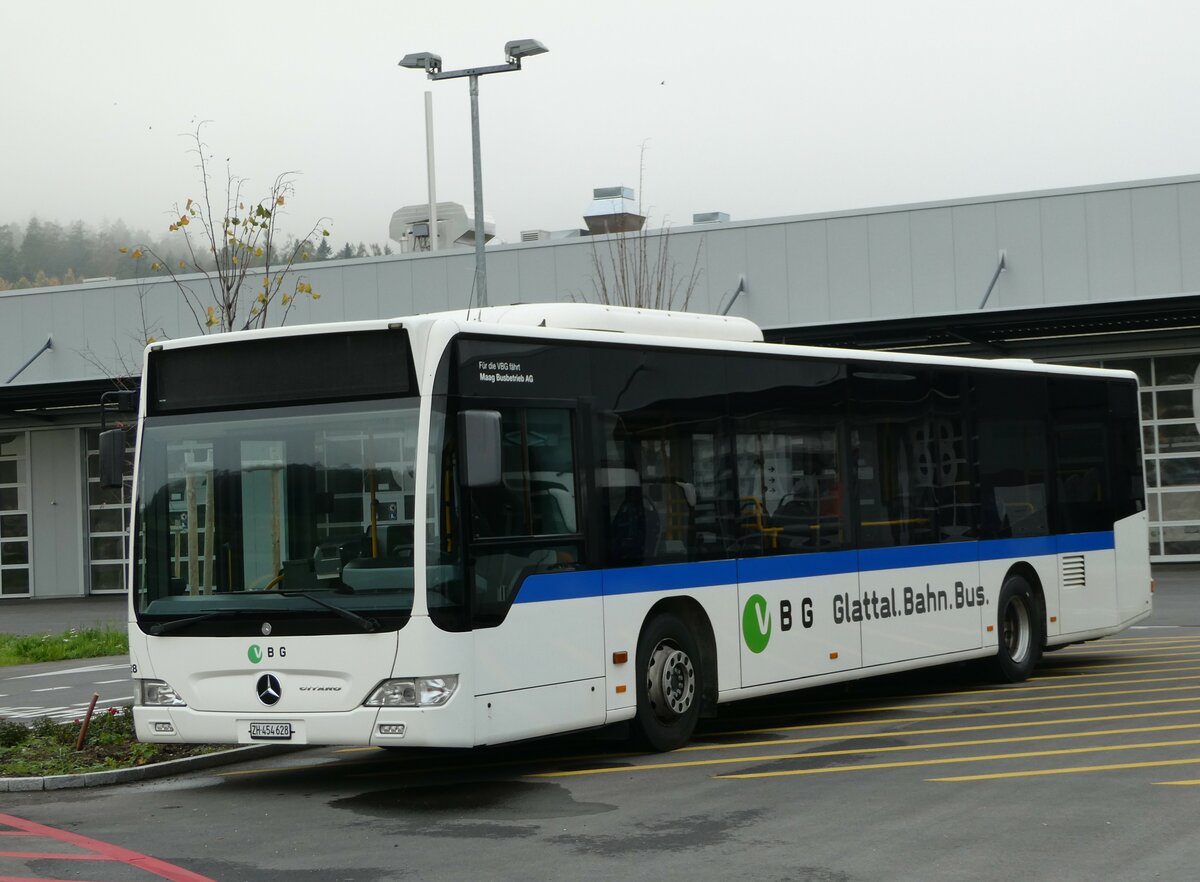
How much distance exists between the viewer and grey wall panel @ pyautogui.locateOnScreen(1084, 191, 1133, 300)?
31.7 meters

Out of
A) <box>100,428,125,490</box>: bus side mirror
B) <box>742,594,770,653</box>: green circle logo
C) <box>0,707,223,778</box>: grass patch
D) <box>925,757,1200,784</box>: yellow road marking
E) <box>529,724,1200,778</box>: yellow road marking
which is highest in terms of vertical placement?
<box>100,428,125,490</box>: bus side mirror

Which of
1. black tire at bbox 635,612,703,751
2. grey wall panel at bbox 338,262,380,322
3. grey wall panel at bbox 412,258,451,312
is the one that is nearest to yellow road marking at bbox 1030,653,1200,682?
black tire at bbox 635,612,703,751

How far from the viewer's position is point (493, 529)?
407 inches

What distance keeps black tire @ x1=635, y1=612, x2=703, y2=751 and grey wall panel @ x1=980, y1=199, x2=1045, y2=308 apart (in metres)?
21.8

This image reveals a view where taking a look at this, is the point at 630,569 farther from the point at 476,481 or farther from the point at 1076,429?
the point at 1076,429

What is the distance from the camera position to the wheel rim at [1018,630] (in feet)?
52.9

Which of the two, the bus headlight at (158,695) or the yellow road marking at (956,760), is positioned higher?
the bus headlight at (158,695)

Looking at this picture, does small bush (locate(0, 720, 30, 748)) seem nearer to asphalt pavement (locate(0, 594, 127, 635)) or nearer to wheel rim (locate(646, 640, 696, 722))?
wheel rim (locate(646, 640, 696, 722))

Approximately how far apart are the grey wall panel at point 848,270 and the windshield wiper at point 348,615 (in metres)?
24.1

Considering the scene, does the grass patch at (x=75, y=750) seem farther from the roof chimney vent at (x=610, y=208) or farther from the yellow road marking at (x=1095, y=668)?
the roof chimney vent at (x=610, y=208)

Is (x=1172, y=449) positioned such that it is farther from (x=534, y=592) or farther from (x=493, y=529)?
(x=493, y=529)

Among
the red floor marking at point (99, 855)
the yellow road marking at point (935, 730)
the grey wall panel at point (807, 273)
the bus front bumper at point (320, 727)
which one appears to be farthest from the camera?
the grey wall panel at point (807, 273)

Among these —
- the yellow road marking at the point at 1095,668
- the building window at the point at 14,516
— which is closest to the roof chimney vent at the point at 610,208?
the building window at the point at 14,516

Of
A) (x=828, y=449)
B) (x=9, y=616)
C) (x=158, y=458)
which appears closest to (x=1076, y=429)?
(x=828, y=449)
